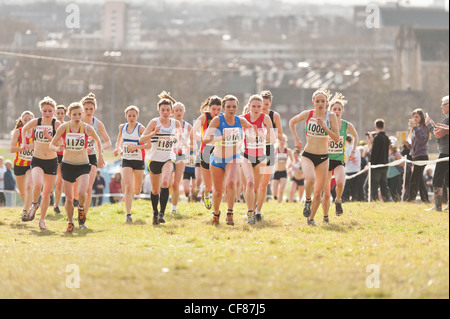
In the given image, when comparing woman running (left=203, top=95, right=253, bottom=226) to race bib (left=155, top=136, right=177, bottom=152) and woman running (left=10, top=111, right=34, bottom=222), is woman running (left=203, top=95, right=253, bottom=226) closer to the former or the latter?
race bib (left=155, top=136, right=177, bottom=152)

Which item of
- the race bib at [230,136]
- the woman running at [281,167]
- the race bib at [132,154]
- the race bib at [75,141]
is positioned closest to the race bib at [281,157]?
the woman running at [281,167]

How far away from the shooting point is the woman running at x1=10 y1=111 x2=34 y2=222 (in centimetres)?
1673

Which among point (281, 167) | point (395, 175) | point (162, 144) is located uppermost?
point (162, 144)

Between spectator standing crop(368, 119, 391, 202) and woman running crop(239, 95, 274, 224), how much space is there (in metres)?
6.42

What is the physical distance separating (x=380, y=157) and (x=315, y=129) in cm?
741

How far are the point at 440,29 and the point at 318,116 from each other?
11736 centimetres

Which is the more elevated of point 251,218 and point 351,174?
point 351,174

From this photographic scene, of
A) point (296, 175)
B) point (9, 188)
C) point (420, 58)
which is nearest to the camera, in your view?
point (296, 175)

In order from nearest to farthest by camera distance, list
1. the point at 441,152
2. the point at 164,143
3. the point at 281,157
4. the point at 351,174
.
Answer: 1. the point at 164,143
2. the point at 441,152
3. the point at 351,174
4. the point at 281,157

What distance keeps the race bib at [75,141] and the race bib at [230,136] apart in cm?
213

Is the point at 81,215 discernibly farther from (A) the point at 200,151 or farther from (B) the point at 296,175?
(B) the point at 296,175

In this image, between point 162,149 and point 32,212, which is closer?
point 162,149

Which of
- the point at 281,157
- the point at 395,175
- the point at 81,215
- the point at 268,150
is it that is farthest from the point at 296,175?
the point at 81,215

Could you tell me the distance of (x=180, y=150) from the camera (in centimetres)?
1664
